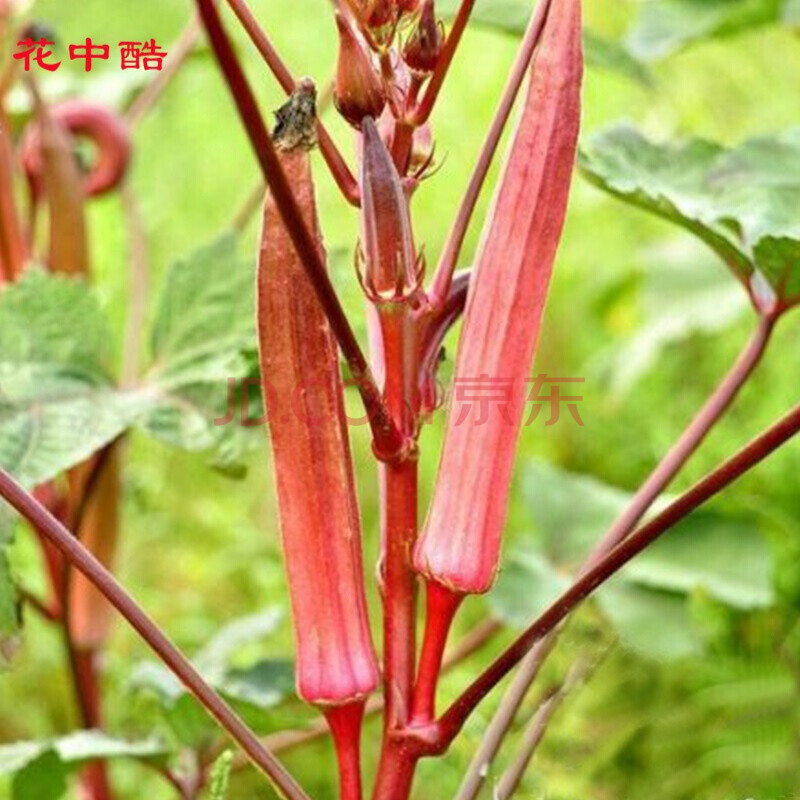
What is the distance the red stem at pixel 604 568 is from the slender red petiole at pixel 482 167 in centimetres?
13

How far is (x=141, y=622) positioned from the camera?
72 centimetres

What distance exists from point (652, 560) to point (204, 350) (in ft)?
1.77

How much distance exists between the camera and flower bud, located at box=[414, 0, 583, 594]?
0.71 metres

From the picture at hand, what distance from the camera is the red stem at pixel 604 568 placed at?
0.71 metres

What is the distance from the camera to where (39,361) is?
1.01 meters

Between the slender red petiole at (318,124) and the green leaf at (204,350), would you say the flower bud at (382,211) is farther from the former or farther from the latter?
the green leaf at (204,350)

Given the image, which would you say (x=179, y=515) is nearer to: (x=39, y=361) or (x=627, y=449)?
(x=627, y=449)

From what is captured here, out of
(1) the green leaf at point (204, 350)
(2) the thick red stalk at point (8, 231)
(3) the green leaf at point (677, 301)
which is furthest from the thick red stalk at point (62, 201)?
(3) the green leaf at point (677, 301)

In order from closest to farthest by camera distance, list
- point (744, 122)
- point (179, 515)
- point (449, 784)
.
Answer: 1. point (449, 784)
2. point (179, 515)
3. point (744, 122)

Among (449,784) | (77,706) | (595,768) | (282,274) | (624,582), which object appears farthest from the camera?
(595,768)

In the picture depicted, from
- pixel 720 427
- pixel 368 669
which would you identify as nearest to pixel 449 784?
pixel 720 427

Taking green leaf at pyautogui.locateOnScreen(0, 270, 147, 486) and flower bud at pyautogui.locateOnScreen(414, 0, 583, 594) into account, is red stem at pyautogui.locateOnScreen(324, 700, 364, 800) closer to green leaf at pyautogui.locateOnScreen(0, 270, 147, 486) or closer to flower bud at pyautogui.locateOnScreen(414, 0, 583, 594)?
flower bud at pyautogui.locateOnScreen(414, 0, 583, 594)

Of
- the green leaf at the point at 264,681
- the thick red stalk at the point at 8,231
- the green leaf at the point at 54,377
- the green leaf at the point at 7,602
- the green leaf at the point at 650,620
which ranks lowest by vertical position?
the green leaf at the point at 650,620

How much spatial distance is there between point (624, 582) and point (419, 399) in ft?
2.49
